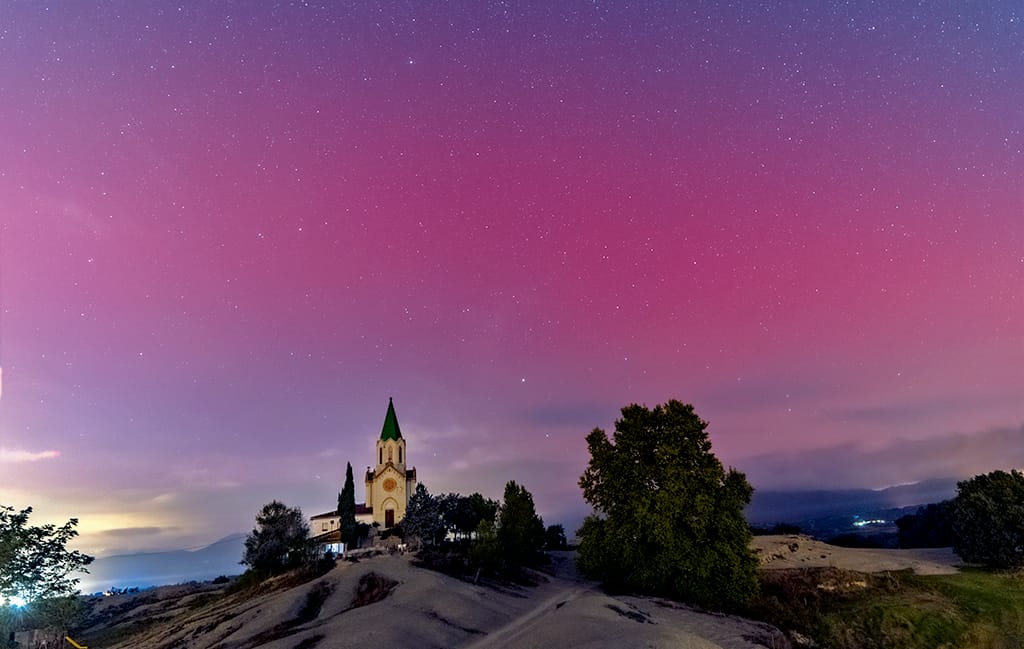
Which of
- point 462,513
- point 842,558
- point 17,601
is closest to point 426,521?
point 462,513

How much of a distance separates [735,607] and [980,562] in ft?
102

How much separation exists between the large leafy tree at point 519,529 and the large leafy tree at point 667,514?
34.5 ft

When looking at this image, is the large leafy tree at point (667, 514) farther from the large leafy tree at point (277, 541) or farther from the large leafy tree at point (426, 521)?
the large leafy tree at point (277, 541)

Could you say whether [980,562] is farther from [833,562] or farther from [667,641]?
[667,641]

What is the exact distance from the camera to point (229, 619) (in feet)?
148

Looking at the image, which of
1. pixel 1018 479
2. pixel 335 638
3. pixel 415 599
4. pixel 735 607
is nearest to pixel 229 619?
pixel 415 599

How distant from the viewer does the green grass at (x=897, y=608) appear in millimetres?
38875

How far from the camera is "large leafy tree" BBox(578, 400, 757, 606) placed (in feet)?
153

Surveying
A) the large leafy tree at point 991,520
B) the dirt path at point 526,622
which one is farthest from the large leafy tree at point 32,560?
the large leafy tree at point 991,520

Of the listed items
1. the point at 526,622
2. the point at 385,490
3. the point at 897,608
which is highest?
the point at 385,490

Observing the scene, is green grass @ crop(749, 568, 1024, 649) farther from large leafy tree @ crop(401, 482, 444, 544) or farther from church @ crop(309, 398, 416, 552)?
church @ crop(309, 398, 416, 552)

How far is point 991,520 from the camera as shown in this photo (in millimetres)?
55938

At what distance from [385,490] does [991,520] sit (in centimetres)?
8175

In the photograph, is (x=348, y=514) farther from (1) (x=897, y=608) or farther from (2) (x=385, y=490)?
(1) (x=897, y=608)
